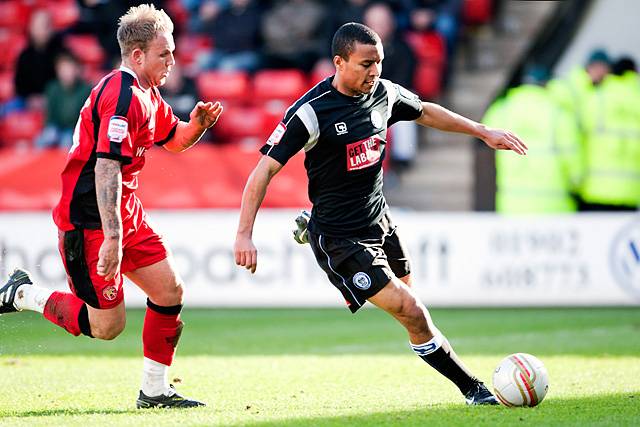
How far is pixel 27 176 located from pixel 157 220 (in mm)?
2239

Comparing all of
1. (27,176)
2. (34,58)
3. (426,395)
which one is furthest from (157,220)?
(426,395)

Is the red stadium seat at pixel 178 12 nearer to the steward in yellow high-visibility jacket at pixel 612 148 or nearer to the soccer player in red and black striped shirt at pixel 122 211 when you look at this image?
the steward in yellow high-visibility jacket at pixel 612 148

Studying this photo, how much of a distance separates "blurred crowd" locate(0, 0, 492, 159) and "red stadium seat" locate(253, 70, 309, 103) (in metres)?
0.01

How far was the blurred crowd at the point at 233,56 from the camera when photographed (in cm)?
1545

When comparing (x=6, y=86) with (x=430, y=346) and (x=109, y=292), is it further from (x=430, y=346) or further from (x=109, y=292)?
(x=430, y=346)

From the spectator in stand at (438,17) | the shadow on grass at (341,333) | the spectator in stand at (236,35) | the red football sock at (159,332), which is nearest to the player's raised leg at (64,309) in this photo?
the red football sock at (159,332)

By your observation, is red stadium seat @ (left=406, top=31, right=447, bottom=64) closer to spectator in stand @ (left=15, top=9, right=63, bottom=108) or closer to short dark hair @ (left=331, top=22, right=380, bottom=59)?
spectator in stand @ (left=15, top=9, right=63, bottom=108)

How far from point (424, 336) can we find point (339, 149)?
1186mm

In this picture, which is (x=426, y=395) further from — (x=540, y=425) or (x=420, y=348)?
(x=540, y=425)

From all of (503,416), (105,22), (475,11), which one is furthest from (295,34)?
(503,416)

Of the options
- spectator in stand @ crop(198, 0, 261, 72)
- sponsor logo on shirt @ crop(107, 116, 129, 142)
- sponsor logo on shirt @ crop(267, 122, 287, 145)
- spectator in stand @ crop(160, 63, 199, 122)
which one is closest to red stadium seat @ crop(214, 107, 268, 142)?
spectator in stand @ crop(160, 63, 199, 122)

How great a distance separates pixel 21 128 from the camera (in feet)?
54.6

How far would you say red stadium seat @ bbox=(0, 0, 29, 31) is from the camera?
60.2 ft

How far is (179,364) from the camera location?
345 inches
